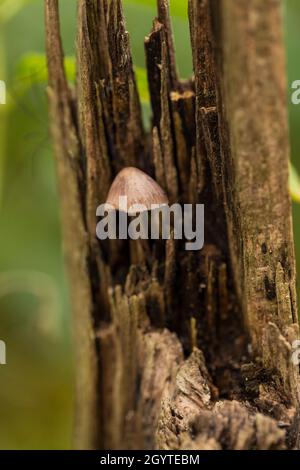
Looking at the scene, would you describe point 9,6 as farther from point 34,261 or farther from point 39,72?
point 34,261

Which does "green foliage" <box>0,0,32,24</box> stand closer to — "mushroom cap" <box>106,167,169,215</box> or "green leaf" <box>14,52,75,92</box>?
"green leaf" <box>14,52,75,92</box>

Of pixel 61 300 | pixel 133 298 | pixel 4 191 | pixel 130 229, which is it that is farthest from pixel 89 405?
pixel 4 191

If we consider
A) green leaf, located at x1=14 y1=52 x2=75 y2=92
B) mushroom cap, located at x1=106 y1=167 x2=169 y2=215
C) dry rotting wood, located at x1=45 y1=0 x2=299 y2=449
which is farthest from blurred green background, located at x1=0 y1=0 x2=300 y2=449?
mushroom cap, located at x1=106 y1=167 x2=169 y2=215

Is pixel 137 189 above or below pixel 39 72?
below

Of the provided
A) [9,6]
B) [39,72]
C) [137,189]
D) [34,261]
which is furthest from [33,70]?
[34,261]

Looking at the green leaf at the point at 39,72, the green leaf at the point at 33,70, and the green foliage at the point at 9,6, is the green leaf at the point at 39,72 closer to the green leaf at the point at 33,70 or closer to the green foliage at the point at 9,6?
the green leaf at the point at 33,70
